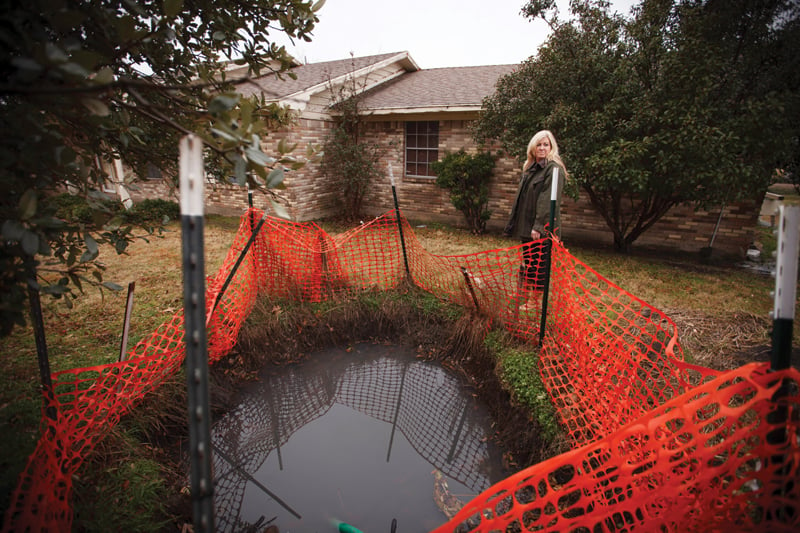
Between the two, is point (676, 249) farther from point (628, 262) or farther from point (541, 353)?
point (541, 353)

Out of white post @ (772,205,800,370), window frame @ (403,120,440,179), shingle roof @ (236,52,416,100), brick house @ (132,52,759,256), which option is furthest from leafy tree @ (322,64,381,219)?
white post @ (772,205,800,370)

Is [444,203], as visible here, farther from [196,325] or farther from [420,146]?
[196,325]

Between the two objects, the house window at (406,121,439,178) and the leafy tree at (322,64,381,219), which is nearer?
the leafy tree at (322,64,381,219)

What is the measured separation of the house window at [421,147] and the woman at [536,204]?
634 cm

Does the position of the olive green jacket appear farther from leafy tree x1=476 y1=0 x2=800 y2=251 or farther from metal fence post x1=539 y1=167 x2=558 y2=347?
leafy tree x1=476 y1=0 x2=800 y2=251

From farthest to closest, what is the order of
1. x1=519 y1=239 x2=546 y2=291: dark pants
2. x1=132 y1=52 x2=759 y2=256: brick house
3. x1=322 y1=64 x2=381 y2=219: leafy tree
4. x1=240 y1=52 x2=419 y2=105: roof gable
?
x1=322 y1=64 x2=381 y2=219: leafy tree → x1=240 y1=52 x2=419 y2=105: roof gable → x1=132 y1=52 x2=759 y2=256: brick house → x1=519 y1=239 x2=546 y2=291: dark pants

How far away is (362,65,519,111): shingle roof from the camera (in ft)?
31.8

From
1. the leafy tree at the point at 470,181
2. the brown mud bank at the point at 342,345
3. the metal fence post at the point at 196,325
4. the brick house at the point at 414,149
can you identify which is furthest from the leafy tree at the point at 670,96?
the metal fence post at the point at 196,325

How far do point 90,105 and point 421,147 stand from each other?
10087 mm

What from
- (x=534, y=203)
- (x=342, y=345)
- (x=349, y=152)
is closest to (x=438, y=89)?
(x=349, y=152)

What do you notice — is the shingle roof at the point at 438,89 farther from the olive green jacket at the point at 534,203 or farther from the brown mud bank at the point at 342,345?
the brown mud bank at the point at 342,345

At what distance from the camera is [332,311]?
4.65 m

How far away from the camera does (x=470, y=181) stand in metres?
9.42

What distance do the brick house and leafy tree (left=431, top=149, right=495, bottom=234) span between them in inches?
16.6
